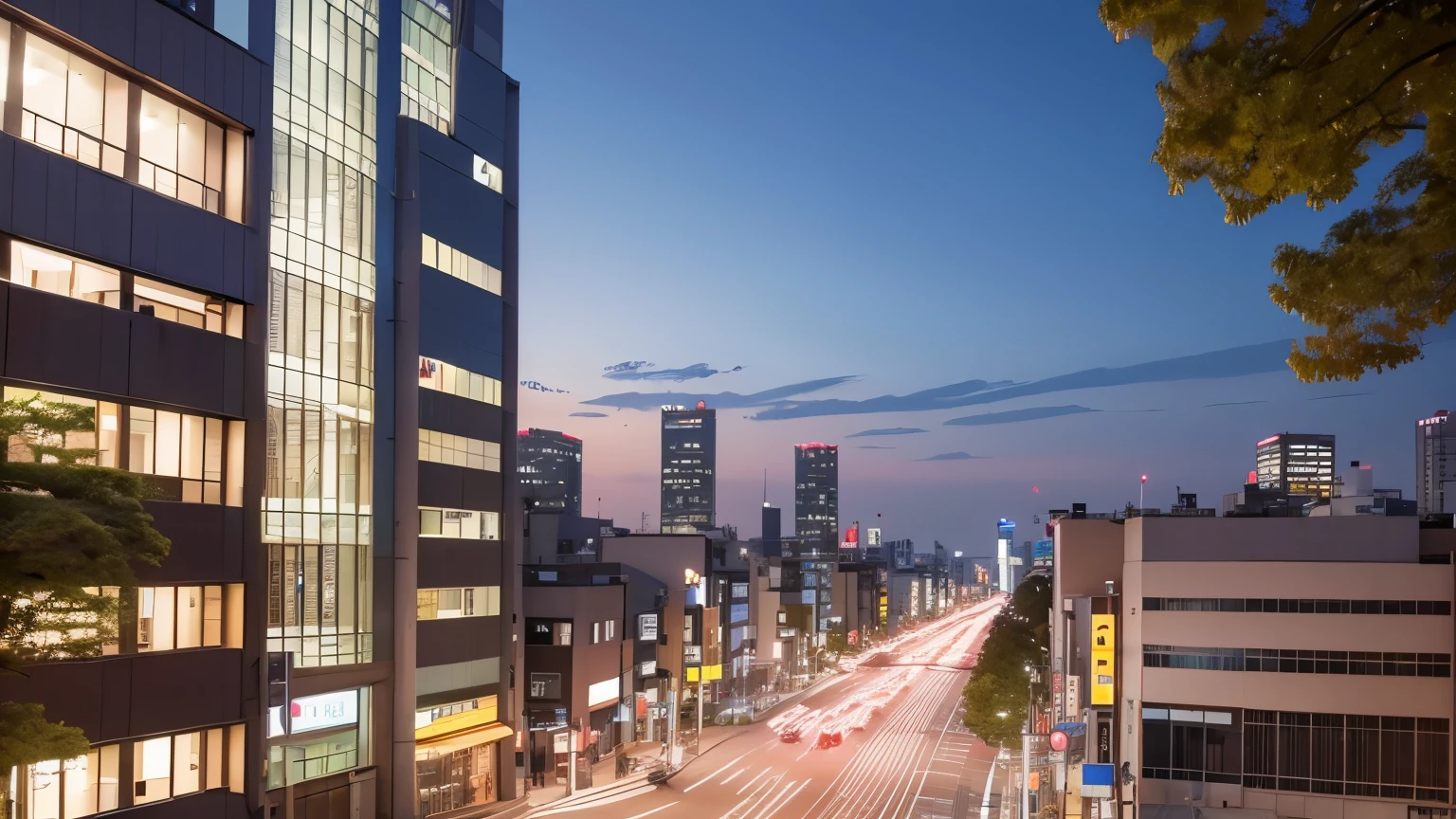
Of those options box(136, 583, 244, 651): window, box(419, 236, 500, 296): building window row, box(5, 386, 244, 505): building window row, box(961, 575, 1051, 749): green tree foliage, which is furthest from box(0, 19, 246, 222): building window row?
box(961, 575, 1051, 749): green tree foliage

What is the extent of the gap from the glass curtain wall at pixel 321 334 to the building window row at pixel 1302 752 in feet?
110

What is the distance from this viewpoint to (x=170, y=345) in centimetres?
2731

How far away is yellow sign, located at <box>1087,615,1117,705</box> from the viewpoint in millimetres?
53938

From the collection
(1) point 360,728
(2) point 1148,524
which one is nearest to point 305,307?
(1) point 360,728

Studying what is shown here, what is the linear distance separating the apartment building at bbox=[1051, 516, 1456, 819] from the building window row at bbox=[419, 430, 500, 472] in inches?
1131

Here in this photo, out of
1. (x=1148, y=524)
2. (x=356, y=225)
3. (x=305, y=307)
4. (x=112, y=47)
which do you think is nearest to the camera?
(x=112, y=47)

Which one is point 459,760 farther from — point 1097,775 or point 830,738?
point 830,738

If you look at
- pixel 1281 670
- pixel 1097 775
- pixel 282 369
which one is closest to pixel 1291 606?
pixel 1281 670

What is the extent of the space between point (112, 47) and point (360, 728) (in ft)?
96.4

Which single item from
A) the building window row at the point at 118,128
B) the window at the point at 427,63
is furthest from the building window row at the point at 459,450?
the building window row at the point at 118,128

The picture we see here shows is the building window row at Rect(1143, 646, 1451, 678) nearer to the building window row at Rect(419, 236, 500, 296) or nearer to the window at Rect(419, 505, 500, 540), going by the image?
the window at Rect(419, 505, 500, 540)

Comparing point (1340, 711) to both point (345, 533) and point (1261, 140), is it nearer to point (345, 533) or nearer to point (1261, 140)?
point (345, 533)

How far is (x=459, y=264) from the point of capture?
179 ft

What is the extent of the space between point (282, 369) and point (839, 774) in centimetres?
4039
